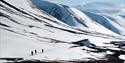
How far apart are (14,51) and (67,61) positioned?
21.1 meters

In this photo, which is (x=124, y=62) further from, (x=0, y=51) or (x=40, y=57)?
(x=0, y=51)

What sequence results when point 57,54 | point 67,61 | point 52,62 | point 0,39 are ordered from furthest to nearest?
point 0,39 → point 57,54 → point 67,61 → point 52,62

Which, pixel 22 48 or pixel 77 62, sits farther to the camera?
pixel 22 48

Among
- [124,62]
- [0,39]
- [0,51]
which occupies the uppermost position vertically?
[0,39]

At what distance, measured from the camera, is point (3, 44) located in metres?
127

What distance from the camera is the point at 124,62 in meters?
105

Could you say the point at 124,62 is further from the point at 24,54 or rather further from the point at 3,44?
the point at 3,44

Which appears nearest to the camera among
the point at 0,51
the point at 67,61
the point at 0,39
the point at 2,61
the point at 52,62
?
the point at 2,61

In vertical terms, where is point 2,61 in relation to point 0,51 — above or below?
below

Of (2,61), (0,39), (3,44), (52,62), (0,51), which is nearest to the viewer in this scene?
(2,61)

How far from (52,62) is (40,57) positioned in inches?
447

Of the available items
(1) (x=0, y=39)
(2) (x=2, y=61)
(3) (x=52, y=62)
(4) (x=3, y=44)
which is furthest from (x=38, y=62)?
(1) (x=0, y=39)

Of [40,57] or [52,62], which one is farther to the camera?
[40,57]

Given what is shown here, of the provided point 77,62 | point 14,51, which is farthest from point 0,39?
point 77,62
